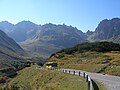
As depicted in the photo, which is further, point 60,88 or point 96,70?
point 96,70

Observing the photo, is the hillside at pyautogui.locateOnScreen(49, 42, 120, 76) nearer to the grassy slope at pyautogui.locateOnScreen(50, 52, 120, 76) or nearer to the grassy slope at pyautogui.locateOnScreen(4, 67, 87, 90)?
the grassy slope at pyautogui.locateOnScreen(50, 52, 120, 76)

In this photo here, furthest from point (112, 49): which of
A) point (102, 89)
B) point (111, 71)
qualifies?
point (102, 89)

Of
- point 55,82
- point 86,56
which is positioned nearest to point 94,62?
point 86,56

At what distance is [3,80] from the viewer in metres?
81.4

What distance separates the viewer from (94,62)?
8162 cm

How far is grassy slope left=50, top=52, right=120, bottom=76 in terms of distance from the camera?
63312 mm

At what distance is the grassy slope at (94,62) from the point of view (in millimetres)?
63312

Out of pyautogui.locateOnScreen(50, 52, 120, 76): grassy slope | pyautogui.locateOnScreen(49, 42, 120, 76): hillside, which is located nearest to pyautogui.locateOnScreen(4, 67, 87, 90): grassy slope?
pyautogui.locateOnScreen(50, 52, 120, 76): grassy slope

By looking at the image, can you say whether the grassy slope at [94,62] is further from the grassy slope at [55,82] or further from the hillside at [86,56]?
the grassy slope at [55,82]

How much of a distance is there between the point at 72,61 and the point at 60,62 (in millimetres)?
5804

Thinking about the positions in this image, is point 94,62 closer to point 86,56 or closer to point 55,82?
point 86,56

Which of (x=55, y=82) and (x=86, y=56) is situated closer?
(x=55, y=82)

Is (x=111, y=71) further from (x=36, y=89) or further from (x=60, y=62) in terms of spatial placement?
(x=60, y=62)

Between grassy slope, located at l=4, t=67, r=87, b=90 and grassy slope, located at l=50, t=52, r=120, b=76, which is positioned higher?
grassy slope, located at l=50, t=52, r=120, b=76
